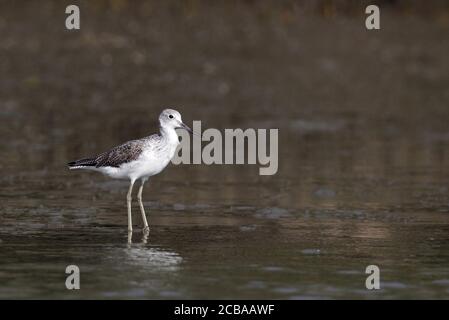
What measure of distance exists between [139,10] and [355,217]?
49.1 feet

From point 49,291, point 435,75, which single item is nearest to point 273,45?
point 435,75

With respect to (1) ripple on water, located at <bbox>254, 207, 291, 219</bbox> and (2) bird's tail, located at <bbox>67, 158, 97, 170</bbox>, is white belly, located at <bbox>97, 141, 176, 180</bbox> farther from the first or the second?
(1) ripple on water, located at <bbox>254, 207, 291, 219</bbox>

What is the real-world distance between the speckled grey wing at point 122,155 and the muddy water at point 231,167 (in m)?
0.63

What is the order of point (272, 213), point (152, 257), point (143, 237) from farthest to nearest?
point (272, 213)
point (143, 237)
point (152, 257)

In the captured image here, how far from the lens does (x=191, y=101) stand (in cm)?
2483

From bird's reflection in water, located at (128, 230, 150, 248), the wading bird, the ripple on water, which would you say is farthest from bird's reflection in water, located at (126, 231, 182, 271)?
the ripple on water

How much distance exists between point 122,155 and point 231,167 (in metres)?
4.72

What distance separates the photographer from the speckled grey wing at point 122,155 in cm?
1440

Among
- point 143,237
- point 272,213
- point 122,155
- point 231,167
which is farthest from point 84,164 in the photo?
point 231,167

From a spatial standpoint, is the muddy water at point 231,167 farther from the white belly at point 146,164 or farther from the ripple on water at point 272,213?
the white belly at point 146,164

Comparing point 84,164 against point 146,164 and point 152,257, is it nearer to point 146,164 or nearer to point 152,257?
point 146,164

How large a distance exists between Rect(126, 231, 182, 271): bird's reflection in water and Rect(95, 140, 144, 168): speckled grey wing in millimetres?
1576

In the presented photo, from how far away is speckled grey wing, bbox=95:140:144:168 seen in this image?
14398 mm

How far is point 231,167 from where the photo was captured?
19016mm
